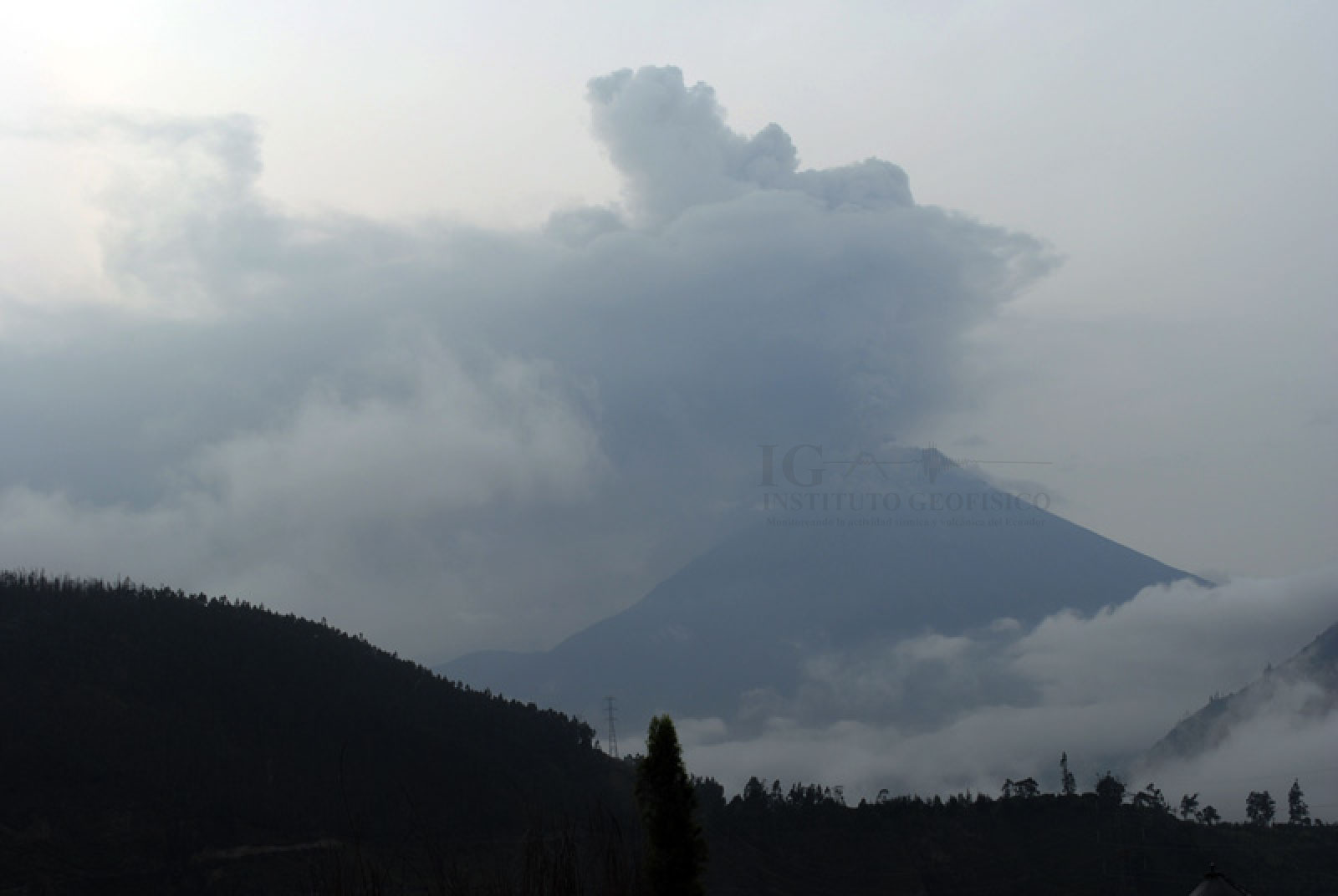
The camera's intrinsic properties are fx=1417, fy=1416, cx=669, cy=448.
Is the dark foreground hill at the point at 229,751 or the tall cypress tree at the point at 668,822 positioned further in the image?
the dark foreground hill at the point at 229,751

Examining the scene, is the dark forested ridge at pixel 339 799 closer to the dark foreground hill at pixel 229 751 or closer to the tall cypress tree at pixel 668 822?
the dark foreground hill at pixel 229 751

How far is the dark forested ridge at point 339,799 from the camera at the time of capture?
105 meters

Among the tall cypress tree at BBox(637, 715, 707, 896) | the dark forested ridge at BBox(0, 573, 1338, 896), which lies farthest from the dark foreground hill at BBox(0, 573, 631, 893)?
the tall cypress tree at BBox(637, 715, 707, 896)

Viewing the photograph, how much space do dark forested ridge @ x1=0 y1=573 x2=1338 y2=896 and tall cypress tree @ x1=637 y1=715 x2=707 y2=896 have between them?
48.8 metres

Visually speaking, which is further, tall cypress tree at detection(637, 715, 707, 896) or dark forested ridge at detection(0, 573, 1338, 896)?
dark forested ridge at detection(0, 573, 1338, 896)

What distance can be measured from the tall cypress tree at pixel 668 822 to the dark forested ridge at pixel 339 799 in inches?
1921

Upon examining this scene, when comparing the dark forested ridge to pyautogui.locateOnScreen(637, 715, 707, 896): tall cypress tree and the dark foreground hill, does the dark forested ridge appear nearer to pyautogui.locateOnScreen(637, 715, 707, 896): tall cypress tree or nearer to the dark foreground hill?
the dark foreground hill

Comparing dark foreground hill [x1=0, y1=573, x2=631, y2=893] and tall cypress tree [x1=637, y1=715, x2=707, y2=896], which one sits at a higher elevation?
dark foreground hill [x1=0, y1=573, x2=631, y2=893]

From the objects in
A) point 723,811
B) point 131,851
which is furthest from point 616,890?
point 723,811

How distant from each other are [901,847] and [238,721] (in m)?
63.4

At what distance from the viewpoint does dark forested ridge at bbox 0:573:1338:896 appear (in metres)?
105

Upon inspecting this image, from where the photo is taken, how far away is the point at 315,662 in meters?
142

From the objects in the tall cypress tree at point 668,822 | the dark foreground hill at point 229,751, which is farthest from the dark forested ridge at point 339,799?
the tall cypress tree at point 668,822

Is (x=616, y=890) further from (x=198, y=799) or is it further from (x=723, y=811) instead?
(x=723, y=811)
